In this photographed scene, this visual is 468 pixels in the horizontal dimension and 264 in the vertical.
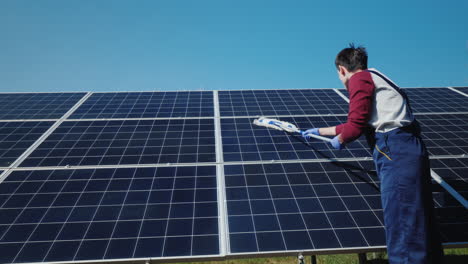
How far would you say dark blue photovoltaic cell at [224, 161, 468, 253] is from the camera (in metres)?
3.46

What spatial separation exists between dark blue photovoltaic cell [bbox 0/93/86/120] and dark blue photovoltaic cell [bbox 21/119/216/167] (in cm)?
122

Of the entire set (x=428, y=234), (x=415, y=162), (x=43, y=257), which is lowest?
(x=43, y=257)

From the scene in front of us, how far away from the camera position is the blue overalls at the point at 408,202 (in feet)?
8.97

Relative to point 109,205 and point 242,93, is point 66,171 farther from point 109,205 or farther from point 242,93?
point 242,93

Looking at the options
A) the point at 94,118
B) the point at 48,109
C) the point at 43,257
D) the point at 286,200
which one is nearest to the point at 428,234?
the point at 286,200

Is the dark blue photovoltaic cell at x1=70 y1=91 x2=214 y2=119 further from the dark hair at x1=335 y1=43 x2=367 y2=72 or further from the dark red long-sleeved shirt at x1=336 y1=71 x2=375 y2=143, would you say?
the dark red long-sleeved shirt at x1=336 y1=71 x2=375 y2=143

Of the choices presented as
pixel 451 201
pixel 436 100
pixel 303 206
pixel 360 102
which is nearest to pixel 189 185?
pixel 303 206

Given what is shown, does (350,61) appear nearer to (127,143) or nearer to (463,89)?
(127,143)

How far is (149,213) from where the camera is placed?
3.82m

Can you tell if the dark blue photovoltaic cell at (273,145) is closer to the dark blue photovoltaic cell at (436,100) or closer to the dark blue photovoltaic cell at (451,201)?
the dark blue photovoltaic cell at (451,201)

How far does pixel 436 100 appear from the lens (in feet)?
26.8

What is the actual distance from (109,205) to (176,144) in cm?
197

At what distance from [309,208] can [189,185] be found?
6.59 feet

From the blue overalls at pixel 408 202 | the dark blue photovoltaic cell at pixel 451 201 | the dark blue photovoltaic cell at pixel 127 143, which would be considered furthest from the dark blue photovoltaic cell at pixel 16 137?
the dark blue photovoltaic cell at pixel 451 201
